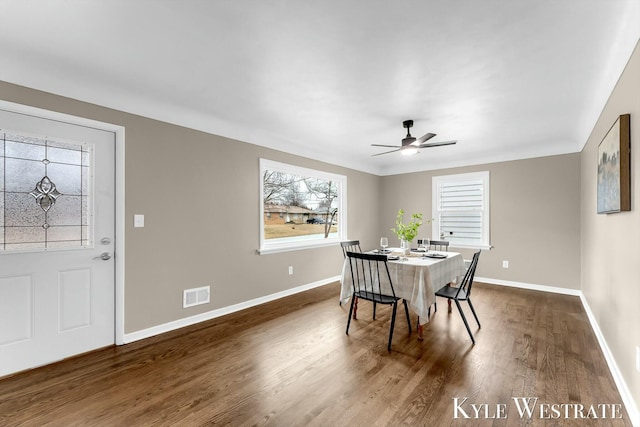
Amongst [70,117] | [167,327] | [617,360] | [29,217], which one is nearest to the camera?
[617,360]

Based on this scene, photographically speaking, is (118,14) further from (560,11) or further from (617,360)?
(617,360)

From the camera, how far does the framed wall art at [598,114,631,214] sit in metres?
1.91

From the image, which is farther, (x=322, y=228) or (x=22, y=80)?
(x=322, y=228)

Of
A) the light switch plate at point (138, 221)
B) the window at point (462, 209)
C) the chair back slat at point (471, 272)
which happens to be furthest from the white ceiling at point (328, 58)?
the window at point (462, 209)

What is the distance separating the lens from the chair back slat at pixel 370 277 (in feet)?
9.88

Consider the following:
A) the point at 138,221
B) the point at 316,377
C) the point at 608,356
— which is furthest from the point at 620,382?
the point at 138,221

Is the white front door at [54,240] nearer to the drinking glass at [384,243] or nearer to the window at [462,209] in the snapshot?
the drinking glass at [384,243]

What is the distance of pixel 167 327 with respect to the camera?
10.3 ft

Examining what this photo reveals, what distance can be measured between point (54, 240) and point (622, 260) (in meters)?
4.39

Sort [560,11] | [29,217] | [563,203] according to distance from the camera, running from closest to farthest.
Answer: [560,11] → [29,217] → [563,203]

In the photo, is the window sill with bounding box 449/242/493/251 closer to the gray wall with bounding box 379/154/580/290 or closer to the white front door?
the gray wall with bounding box 379/154/580/290

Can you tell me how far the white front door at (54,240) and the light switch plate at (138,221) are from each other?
19 cm


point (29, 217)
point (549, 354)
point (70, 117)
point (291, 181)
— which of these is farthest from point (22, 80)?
point (549, 354)

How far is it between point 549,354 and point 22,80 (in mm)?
4887
